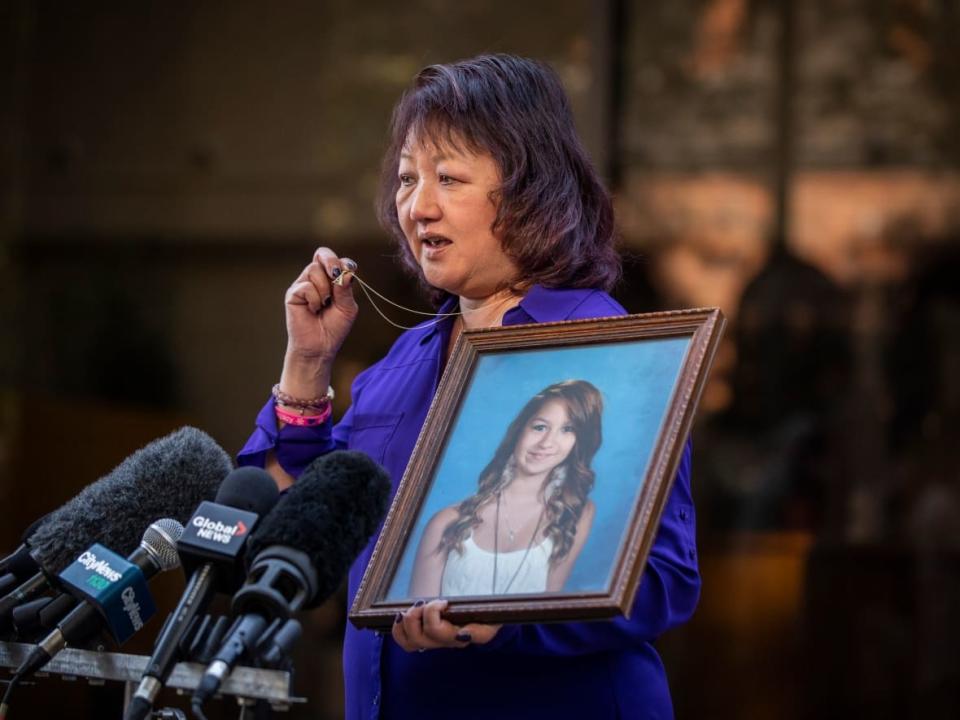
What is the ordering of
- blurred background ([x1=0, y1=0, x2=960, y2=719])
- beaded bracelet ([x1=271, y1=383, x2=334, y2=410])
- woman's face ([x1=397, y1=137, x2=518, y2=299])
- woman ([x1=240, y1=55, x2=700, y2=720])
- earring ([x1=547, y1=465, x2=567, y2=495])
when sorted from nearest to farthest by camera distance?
earring ([x1=547, y1=465, x2=567, y2=495]), woman ([x1=240, y1=55, x2=700, y2=720]), woman's face ([x1=397, y1=137, x2=518, y2=299]), beaded bracelet ([x1=271, y1=383, x2=334, y2=410]), blurred background ([x1=0, y1=0, x2=960, y2=719])

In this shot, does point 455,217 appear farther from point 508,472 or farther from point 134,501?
point 134,501

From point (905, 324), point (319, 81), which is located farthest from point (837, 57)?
point (319, 81)

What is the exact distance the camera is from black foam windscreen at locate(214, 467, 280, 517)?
1749 millimetres

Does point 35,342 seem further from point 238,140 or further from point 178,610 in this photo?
point 178,610

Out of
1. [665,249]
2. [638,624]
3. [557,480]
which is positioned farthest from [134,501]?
[665,249]

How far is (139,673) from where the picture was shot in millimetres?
1770

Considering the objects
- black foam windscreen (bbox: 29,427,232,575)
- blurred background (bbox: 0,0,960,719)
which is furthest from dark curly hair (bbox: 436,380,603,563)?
blurred background (bbox: 0,0,960,719)

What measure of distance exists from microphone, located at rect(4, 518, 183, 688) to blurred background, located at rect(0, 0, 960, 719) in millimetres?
4080

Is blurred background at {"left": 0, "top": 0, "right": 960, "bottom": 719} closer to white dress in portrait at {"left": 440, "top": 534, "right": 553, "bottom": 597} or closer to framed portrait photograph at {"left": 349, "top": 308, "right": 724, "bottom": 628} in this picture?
framed portrait photograph at {"left": 349, "top": 308, "right": 724, "bottom": 628}

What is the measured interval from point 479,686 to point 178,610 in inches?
21.0

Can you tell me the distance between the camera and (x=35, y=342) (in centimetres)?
701

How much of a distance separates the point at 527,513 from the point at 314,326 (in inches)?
23.2

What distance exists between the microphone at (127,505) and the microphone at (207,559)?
0.25 m

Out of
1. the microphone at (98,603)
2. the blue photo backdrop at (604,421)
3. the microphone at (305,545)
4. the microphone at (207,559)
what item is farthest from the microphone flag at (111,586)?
the blue photo backdrop at (604,421)
